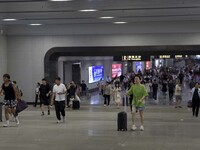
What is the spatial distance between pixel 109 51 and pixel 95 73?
15881 millimetres

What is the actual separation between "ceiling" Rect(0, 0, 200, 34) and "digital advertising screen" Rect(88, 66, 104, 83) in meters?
17.8

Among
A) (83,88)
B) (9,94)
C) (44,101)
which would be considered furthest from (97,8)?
(83,88)

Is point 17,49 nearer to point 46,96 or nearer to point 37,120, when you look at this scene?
point 46,96

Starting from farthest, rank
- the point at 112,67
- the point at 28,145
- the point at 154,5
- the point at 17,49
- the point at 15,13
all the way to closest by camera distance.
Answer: the point at 112,67 → the point at 17,49 → the point at 15,13 → the point at 154,5 → the point at 28,145

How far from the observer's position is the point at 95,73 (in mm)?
41000

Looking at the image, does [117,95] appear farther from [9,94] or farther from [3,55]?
[9,94]

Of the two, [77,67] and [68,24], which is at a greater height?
[68,24]

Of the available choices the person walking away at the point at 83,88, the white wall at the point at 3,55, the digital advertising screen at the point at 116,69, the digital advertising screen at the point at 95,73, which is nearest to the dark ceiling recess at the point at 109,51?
the white wall at the point at 3,55

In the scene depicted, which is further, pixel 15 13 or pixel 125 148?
pixel 15 13

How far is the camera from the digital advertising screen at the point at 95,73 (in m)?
39.5

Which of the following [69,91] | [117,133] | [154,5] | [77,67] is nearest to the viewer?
[117,133]

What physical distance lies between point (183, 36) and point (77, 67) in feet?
45.8

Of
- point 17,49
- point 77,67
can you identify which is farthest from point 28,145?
point 77,67

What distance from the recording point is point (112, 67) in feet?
153
